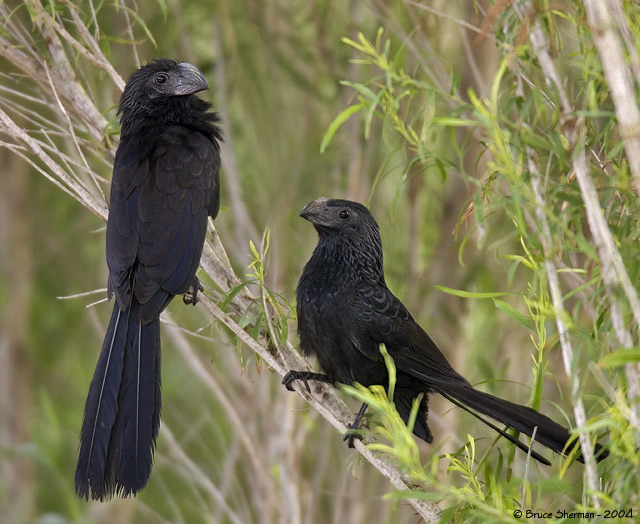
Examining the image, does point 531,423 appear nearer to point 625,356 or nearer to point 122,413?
point 625,356

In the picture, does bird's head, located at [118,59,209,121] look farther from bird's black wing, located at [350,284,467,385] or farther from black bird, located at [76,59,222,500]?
bird's black wing, located at [350,284,467,385]

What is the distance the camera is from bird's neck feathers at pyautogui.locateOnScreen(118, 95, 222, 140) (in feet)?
9.17

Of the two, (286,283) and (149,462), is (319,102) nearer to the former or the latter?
(286,283)

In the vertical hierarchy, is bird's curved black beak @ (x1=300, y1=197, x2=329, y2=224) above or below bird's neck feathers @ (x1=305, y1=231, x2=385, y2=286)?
above

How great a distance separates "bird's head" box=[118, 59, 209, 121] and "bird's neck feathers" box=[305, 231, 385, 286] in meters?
0.75

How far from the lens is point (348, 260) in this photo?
247cm

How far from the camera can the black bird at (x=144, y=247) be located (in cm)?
198

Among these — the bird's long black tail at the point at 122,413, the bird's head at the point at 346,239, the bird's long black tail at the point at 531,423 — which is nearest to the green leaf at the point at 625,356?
the bird's long black tail at the point at 531,423

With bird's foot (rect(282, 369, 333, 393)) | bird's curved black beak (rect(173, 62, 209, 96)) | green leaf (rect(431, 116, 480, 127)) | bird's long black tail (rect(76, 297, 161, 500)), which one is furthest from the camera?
bird's curved black beak (rect(173, 62, 209, 96))

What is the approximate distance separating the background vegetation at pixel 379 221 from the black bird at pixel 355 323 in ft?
0.42

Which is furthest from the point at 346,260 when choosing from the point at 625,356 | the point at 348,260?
the point at 625,356

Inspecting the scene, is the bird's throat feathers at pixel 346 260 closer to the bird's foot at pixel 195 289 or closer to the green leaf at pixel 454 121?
the bird's foot at pixel 195 289

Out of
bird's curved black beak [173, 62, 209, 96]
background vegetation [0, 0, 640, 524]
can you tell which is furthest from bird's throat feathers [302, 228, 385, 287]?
bird's curved black beak [173, 62, 209, 96]

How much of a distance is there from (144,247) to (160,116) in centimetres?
63
